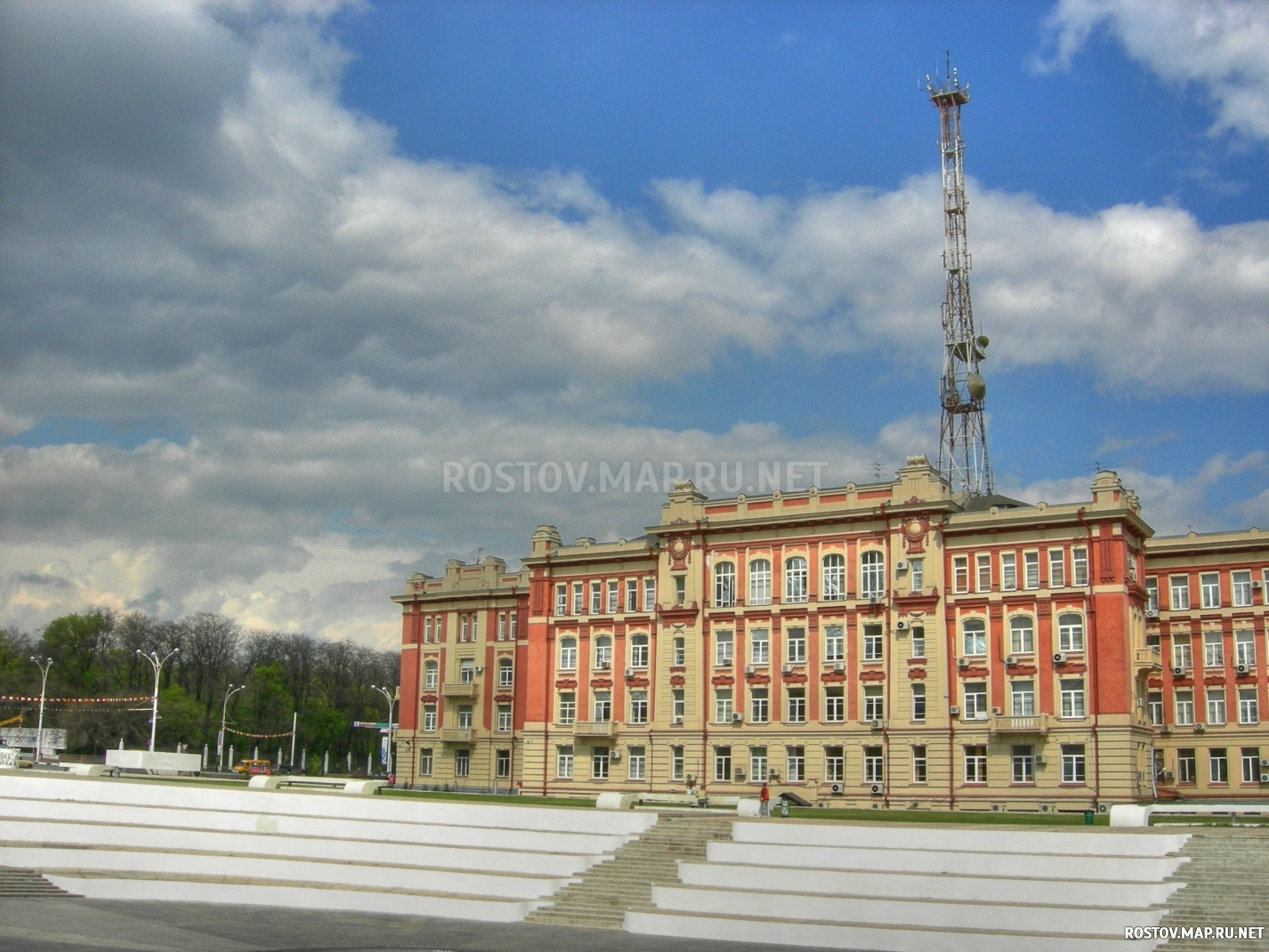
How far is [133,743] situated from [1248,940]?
319 ft

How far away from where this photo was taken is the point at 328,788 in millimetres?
54031

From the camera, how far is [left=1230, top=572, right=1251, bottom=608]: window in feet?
214

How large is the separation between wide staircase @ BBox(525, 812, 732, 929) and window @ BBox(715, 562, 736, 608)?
26.1 meters

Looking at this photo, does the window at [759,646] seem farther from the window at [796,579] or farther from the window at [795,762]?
the window at [795,762]

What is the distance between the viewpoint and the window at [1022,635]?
61188 millimetres

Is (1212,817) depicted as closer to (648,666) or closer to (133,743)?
(648,666)

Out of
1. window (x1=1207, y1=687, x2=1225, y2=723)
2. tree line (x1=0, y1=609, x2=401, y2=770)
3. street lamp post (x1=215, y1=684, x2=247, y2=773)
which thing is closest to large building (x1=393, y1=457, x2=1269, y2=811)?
window (x1=1207, y1=687, x2=1225, y2=723)

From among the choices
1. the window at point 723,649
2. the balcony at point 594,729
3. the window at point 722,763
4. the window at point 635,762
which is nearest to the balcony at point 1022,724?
the window at point 722,763

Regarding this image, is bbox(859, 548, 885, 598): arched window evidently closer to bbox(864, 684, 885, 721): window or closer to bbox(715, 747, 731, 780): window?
bbox(864, 684, 885, 721): window

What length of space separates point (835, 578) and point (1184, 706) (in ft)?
63.8

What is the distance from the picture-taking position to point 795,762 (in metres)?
65.7

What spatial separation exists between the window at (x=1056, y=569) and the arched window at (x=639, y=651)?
73.6ft

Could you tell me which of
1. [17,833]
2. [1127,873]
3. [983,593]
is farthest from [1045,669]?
[17,833]

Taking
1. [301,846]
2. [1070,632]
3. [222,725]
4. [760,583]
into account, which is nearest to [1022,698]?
[1070,632]
